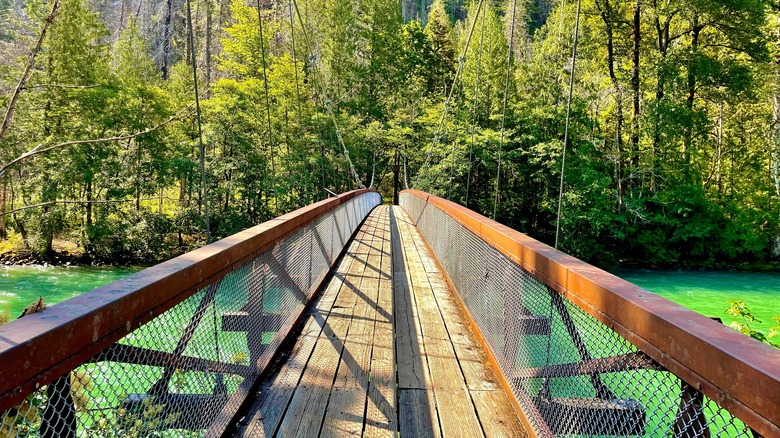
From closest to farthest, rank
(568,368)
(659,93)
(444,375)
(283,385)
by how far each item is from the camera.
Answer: (568,368) < (283,385) < (444,375) < (659,93)

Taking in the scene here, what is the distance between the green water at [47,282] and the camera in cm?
1255

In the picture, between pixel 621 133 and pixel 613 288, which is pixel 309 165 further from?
pixel 613 288

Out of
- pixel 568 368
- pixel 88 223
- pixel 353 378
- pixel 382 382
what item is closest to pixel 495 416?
pixel 568 368

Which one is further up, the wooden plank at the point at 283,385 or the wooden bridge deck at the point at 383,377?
the wooden plank at the point at 283,385

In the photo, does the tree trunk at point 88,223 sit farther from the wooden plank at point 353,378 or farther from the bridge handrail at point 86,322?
the bridge handrail at point 86,322

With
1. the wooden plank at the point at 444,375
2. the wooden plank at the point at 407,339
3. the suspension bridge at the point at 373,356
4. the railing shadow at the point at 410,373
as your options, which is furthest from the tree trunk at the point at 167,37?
the suspension bridge at the point at 373,356

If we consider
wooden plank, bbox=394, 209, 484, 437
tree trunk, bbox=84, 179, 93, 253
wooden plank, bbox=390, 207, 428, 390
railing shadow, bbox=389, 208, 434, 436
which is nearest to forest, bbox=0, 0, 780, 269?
tree trunk, bbox=84, 179, 93, 253

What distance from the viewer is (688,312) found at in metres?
1.06

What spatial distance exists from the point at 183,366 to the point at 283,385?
0.77 m

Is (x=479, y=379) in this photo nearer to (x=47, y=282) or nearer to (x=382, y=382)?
(x=382, y=382)

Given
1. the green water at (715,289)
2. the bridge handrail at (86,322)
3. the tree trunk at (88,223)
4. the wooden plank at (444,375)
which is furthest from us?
the tree trunk at (88,223)

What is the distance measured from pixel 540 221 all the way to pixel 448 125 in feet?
20.6

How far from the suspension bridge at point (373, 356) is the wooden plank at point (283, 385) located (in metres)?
0.01

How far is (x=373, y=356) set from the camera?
2.67 m
